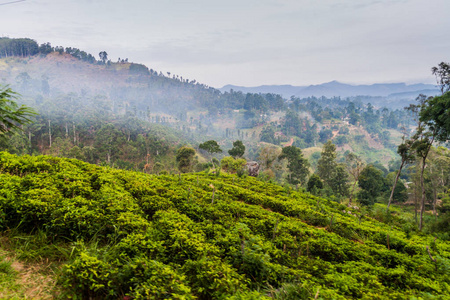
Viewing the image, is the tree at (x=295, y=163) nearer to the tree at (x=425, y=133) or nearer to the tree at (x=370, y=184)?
the tree at (x=370, y=184)

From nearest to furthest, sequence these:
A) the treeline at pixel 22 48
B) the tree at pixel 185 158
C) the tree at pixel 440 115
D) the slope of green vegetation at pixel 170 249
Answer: the slope of green vegetation at pixel 170 249 < the tree at pixel 440 115 < the tree at pixel 185 158 < the treeline at pixel 22 48

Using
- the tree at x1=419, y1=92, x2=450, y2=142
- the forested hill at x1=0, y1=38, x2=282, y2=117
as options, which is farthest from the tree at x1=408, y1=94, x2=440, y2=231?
the forested hill at x1=0, y1=38, x2=282, y2=117

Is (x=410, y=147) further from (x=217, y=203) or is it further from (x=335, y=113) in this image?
(x=335, y=113)

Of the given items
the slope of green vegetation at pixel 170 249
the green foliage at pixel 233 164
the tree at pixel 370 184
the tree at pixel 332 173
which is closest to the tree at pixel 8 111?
the slope of green vegetation at pixel 170 249

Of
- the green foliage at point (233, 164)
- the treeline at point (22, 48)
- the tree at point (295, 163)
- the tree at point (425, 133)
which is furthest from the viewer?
the treeline at point (22, 48)

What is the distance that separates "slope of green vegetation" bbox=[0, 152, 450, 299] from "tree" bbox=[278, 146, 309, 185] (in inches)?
1465

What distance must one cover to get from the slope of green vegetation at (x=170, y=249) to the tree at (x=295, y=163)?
37.2m

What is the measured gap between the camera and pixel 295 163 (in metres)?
43.0

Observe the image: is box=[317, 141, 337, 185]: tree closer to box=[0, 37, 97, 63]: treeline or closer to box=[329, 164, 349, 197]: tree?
box=[329, 164, 349, 197]: tree

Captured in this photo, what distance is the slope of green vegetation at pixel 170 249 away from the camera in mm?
2771

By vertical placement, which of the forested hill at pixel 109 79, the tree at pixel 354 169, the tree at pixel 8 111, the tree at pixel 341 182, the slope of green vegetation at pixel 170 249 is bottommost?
the tree at pixel 341 182

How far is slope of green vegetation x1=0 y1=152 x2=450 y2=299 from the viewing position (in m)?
2.77

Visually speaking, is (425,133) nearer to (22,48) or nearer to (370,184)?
(370,184)

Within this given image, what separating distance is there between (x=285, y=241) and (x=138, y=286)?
10.1ft
